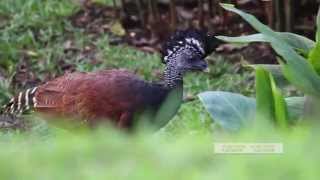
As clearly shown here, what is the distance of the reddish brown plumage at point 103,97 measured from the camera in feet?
A: 11.7

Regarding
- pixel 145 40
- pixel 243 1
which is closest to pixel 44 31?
pixel 145 40

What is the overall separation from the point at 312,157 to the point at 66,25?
4954 mm

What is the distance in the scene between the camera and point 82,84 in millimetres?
3752

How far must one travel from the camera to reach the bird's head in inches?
153

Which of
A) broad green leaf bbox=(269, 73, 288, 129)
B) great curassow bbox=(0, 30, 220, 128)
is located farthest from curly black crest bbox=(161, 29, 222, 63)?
broad green leaf bbox=(269, 73, 288, 129)

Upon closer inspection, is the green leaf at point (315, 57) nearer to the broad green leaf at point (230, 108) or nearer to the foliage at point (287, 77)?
the foliage at point (287, 77)

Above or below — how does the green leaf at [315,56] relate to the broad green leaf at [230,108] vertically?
above

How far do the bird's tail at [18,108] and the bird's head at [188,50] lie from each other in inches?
24.9

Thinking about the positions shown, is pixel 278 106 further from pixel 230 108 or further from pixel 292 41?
pixel 292 41

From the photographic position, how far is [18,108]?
4.22m

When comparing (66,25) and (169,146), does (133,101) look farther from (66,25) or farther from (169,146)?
(66,25)

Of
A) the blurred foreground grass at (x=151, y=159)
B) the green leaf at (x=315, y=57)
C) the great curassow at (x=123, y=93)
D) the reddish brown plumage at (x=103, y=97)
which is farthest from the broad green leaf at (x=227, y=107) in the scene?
the blurred foreground grass at (x=151, y=159)

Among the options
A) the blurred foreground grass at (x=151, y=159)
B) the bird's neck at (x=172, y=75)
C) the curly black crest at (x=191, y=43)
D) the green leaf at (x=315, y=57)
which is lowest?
the bird's neck at (x=172, y=75)

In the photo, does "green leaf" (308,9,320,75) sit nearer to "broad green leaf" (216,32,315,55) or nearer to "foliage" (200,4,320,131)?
"foliage" (200,4,320,131)
